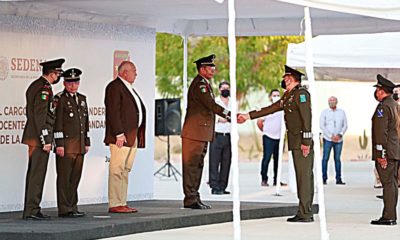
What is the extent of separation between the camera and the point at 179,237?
13945mm

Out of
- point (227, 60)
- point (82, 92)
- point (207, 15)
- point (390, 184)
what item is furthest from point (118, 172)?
point (227, 60)

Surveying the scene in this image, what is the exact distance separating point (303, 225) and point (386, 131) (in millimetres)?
1560

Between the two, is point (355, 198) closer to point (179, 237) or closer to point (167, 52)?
point (179, 237)

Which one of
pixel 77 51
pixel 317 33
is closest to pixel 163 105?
pixel 317 33

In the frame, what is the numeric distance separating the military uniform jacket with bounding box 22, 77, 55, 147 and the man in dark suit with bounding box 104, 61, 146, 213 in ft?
3.12

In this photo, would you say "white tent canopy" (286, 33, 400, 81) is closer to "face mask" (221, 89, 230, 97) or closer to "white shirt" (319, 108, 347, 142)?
"face mask" (221, 89, 230, 97)

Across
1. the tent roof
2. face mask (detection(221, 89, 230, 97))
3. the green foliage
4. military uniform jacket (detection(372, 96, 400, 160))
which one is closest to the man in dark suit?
the tent roof

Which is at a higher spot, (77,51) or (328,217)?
(77,51)

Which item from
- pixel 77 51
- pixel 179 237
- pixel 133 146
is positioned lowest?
pixel 179 237

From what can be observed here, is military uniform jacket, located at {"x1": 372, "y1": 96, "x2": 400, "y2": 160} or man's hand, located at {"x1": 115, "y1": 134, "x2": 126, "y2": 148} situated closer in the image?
man's hand, located at {"x1": 115, "y1": 134, "x2": 126, "y2": 148}

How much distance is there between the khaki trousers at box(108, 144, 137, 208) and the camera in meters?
15.2

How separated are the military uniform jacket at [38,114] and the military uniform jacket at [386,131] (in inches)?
160

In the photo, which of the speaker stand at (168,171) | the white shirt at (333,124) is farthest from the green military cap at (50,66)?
the speaker stand at (168,171)

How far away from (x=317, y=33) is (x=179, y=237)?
5711 mm
